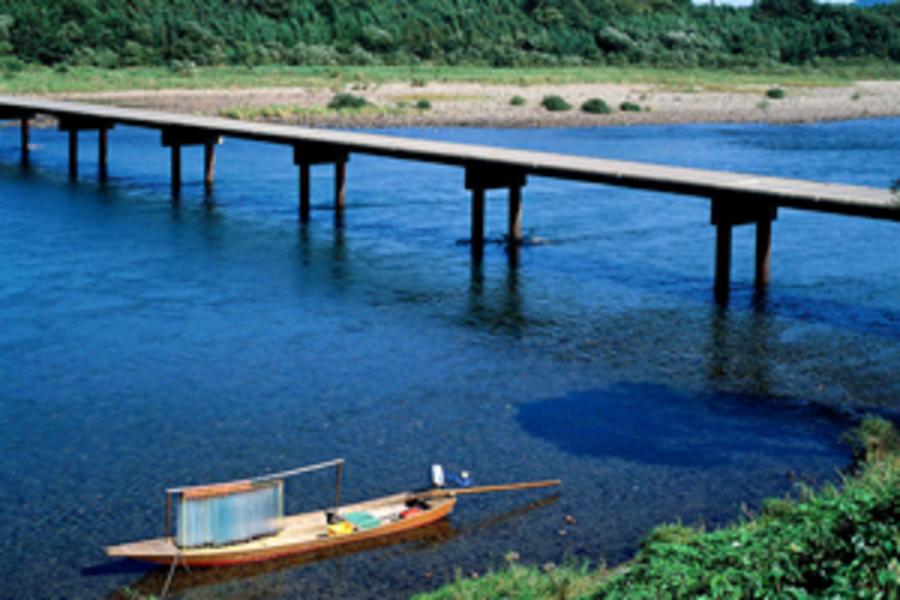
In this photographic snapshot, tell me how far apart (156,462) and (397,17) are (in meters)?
94.1

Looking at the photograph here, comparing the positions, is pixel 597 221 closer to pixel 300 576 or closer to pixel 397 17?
pixel 300 576

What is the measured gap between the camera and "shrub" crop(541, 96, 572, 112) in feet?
230

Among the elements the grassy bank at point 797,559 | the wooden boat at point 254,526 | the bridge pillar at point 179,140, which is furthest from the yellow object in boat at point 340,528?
the bridge pillar at point 179,140

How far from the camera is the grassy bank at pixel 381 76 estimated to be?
73875 mm

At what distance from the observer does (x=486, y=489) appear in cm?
1574

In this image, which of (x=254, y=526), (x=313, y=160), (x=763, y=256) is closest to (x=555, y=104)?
(x=313, y=160)


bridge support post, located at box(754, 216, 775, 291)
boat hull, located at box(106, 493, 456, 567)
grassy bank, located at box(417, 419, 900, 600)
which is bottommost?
boat hull, located at box(106, 493, 456, 567)

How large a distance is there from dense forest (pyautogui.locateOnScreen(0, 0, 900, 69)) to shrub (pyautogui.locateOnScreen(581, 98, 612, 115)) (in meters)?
27.1

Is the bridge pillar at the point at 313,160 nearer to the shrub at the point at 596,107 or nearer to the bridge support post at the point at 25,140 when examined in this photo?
the bridge support post at the point at 25,140

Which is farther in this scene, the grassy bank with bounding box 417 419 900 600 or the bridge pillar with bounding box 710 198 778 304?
the bridge pillar with bounding box 710 198 778 304

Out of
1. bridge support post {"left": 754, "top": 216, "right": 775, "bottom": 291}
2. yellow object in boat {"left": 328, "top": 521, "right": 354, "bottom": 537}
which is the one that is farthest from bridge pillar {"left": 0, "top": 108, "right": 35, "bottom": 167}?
yellow object in boat {"left": 328, "top": 521, "right": 354, "bottom": 537}

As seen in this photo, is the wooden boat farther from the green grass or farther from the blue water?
the green grass

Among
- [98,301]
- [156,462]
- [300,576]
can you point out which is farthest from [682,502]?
[98,301]

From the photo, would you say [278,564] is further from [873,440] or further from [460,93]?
Answer: [460,93]
